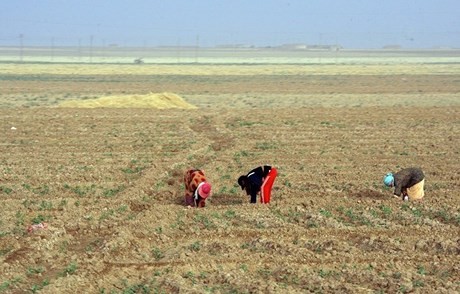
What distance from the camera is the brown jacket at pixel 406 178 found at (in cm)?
1449

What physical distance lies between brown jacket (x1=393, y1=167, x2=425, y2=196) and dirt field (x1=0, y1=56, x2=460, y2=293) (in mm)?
368

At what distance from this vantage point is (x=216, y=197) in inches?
607

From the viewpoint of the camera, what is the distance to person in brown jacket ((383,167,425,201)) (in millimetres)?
14539

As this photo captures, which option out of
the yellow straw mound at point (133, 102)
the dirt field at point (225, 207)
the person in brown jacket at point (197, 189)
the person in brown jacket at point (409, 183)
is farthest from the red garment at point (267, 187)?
the yellow straw mound at point (133, 102)

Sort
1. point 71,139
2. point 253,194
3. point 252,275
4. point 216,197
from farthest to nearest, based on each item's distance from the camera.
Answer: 1. point 71,139
2. point 216,197
3. point 253,194
4. point 252,275

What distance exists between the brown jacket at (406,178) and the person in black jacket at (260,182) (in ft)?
7.45

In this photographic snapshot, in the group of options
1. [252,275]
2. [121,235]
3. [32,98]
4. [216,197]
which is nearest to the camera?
[252,275]

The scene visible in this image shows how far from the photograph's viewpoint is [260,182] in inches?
564

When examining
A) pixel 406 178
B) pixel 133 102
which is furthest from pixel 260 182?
pixel 133 102

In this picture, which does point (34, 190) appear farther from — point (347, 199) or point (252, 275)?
point (252, 275)

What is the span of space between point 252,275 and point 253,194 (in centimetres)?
421

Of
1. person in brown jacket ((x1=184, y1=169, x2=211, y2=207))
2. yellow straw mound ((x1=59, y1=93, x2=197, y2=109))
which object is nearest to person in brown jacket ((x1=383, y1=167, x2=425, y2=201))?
person in brown jacket ((x1=184, y1=169, x2=211, y2=207))

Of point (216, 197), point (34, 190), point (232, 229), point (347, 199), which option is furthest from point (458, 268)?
point (34, 190)

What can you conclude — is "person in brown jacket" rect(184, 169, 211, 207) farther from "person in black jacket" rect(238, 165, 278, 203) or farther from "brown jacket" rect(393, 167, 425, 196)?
"brown jacket" rect(393, 167, 425, 196)
